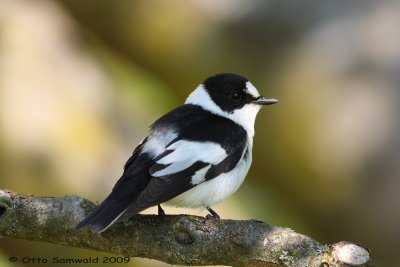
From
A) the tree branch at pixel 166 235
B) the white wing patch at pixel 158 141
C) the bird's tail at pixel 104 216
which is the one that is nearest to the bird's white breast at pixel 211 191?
the white wing patch at pixel 158 141

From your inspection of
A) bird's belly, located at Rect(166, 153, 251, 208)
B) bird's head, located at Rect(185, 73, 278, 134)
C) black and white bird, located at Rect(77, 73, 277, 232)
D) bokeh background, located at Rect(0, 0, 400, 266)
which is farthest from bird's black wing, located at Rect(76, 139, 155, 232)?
bokeh background, located at Rect(0, 0, 400, 266)

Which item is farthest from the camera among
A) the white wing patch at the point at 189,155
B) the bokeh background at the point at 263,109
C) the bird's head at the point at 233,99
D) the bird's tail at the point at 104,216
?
the bokeh background at the point at 263,109

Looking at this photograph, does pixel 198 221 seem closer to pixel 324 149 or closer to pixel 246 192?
pixel 324 149

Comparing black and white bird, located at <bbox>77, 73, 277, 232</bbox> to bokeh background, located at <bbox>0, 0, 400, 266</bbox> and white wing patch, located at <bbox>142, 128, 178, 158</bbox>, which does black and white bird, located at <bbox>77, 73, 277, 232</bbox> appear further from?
bokeh background, located at <bbox>0, 0, 400, 266</bbox>

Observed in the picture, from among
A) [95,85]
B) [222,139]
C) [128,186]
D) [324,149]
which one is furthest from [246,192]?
[128,186]

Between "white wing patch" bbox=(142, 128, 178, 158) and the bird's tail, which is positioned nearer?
the bird's tail

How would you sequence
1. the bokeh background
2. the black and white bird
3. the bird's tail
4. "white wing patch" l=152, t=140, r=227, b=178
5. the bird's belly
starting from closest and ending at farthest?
the bird's tail
the black and white bird
"white wing patch" l=152, t=140, r=227, b=178
the bird's belly
the bokeh background

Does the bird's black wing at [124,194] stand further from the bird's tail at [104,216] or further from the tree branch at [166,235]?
the tree branch at [166,235]
